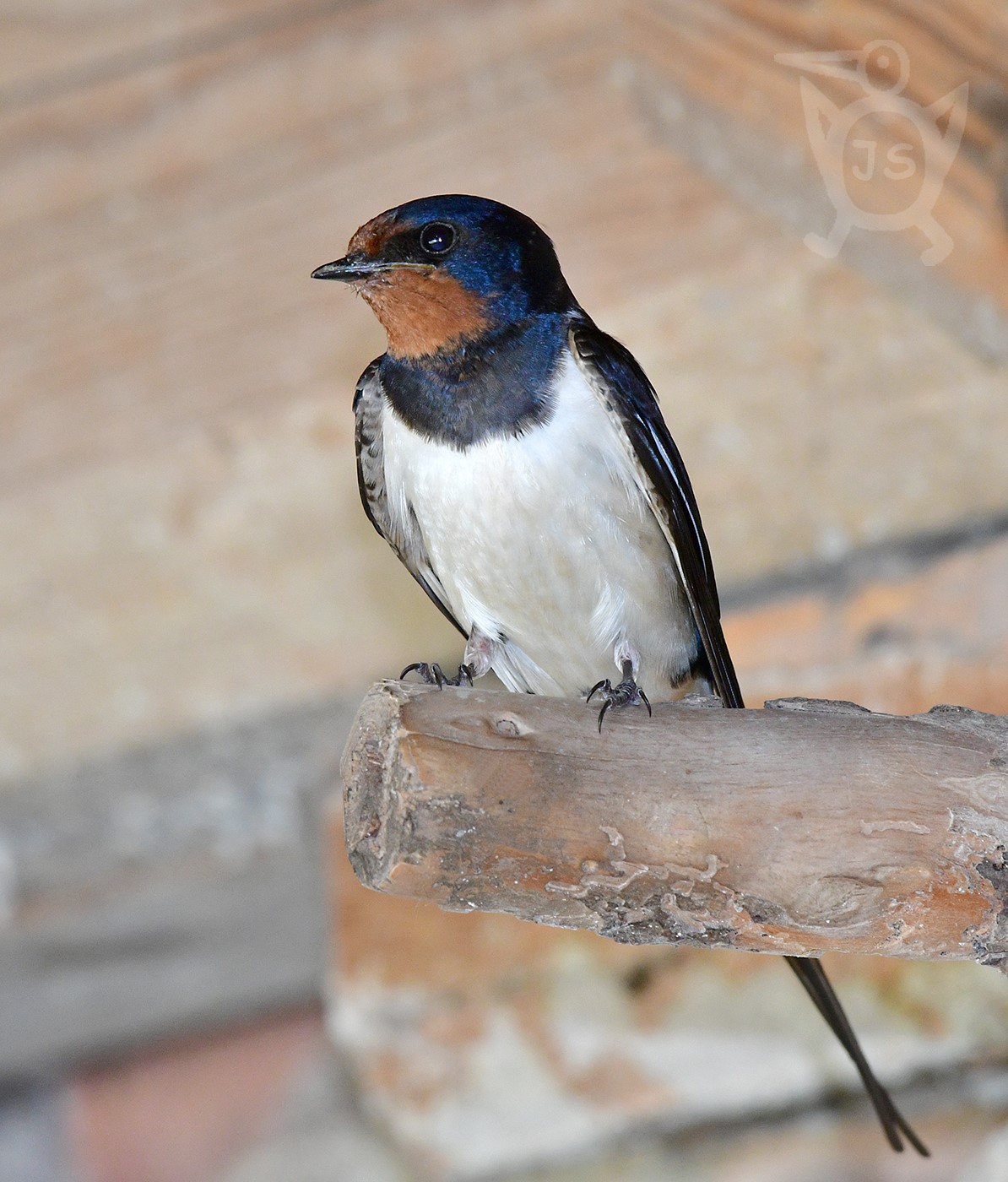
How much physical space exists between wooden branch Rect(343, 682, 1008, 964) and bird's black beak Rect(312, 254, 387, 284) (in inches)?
16.5

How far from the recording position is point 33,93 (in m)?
1.57

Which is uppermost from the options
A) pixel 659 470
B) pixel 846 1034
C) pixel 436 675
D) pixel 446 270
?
pixel 446 270

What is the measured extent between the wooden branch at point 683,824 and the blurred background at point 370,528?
2.26 feet

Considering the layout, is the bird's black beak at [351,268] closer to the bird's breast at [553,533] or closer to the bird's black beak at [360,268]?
the bird's black beak at [360,268]

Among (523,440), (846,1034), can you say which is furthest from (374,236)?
(846,1034)

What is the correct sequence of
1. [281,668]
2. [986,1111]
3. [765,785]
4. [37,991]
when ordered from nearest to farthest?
[765,785], [986,1111], [281,668], [37,991]

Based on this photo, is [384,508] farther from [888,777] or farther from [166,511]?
[888,777]

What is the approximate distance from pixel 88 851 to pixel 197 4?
105cm

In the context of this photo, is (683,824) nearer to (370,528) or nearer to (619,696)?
(619,696)

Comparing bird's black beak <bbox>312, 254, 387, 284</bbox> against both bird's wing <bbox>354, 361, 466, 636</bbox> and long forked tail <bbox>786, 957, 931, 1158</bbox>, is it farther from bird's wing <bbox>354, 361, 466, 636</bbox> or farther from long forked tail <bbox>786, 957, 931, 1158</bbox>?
long forked tail <bbox>786, 957, 931, 1158</bbox>

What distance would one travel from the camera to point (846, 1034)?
128cm

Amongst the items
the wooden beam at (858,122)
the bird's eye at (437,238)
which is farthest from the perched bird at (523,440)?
the wooden beam at (858,122)

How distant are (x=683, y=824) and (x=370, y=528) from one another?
3.14ft

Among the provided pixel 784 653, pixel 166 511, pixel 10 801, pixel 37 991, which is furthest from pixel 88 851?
pixel 784 653
